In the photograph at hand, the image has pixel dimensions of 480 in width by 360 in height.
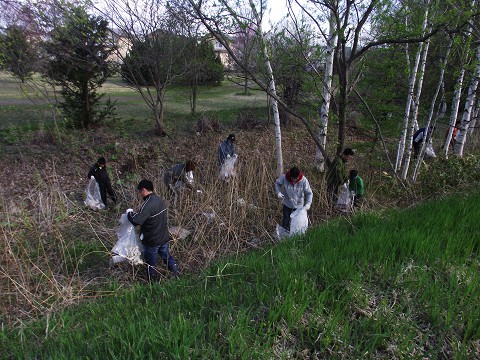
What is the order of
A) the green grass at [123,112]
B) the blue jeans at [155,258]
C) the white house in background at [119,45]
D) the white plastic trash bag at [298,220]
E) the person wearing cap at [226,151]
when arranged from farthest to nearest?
the green grass at [123,112], the white house in background at [119,45], the person wearing cap at [226,151], the white plastic trash bag at [298,220], the blue jeans at [155,258]

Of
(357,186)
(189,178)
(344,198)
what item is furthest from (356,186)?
(189,178)

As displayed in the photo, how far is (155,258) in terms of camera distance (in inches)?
153

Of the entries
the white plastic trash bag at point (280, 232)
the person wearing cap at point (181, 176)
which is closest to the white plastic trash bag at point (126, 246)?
the person wearing cap at point (181, 176)

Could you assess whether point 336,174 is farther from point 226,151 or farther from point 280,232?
point 226,151

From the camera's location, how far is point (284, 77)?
10953 millimetres

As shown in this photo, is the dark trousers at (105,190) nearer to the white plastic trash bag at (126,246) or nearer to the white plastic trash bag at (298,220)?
the white plastic trash bag at (126,246)

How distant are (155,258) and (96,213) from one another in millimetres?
2322

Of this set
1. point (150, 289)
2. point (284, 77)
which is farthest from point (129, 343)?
point (284, 77)

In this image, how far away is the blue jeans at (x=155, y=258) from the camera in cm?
383

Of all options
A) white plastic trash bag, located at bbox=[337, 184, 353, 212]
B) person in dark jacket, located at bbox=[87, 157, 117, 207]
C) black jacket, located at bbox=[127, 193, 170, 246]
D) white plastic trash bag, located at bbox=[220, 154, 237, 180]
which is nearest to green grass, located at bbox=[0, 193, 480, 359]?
black jacket, located at bbox=[127, 193, 170, 246]

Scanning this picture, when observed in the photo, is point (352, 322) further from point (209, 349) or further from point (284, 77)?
point (284, 77)

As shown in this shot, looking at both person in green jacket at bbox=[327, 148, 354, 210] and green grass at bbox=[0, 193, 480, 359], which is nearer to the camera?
green grass at bbox=[0, 193, 480, 359]

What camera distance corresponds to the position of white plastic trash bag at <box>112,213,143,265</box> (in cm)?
372

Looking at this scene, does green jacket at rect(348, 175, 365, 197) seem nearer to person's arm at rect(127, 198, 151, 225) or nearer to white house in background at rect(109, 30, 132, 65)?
person's arm at rect(127, 198, 151, 225)
